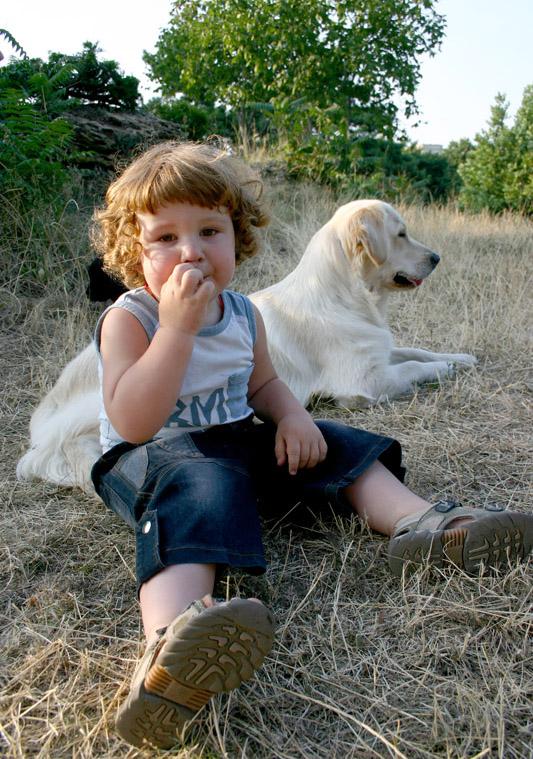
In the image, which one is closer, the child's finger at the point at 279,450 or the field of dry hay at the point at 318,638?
the field of dry hay at the point at 318,638

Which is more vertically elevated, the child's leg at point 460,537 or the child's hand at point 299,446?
the child's hand at point 299,446

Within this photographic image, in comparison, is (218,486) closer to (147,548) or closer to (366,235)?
(147,548)

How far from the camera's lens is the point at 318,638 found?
5.26 ft

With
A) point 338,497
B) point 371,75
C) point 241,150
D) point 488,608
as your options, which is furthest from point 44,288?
point 371,75

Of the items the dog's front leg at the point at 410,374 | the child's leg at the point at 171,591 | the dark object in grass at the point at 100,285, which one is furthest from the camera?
the dark object in grass at the point at 100,285

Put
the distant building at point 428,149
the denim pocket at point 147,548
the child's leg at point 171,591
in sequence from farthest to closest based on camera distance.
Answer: the distant building at point 428,149 < the denim pocket at point 147,548 < the child's leg at point 171,591

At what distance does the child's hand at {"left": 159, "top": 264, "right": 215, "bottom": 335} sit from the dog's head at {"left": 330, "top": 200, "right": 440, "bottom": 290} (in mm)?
2296

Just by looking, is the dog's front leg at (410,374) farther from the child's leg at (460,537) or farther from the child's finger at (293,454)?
the child's leg at (460,537)

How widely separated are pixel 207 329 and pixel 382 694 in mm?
1139

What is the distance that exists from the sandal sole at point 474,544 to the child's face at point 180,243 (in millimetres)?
873

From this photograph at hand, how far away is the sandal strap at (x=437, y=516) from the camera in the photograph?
178cm

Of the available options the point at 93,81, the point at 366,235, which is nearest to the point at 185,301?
the point at 366,235

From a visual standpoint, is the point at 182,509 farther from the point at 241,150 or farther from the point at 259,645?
the point at 241,150

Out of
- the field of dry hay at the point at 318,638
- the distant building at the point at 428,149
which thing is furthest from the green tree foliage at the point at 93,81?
the distant building at the point at 428,149
